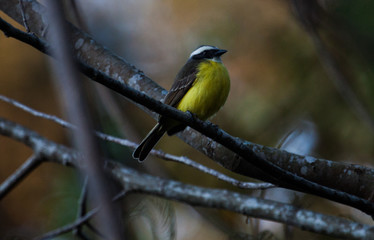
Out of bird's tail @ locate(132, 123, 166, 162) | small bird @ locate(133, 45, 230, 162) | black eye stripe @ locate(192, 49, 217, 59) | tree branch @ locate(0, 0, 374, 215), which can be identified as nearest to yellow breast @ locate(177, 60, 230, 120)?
small bird @ locate(133, 45, 230, 162)

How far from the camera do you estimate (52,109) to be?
5.29 meters

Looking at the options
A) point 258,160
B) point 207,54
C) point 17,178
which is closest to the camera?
point 258,160

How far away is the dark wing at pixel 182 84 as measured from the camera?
3783mm

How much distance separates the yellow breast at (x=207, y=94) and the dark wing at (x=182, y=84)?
1.7 inches

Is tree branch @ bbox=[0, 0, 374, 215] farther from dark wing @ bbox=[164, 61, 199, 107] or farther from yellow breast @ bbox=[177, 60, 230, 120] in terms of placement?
dark wing @ bbox=[164, 61, 199, 107]

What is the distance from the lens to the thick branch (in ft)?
8.22

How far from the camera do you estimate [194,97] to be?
381cm

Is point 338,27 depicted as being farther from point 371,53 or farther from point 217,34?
point 217,34

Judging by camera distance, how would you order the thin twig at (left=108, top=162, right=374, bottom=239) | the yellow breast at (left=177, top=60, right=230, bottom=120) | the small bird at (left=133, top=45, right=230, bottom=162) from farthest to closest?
the yellow breast at (left=177, top=60, right=230, bottom=120), the small bird at (left=133, top=45, right=230, bottom=162), the thin twig at (left=108, top=162, right=374, bottom=239)

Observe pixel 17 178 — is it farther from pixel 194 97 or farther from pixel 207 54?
pixel 207 54

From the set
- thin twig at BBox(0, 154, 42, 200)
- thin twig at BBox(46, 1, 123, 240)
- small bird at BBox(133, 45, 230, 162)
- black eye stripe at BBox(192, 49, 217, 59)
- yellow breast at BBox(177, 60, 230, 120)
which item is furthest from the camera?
black eye stripe at BBox(192, 49, 217, 59)

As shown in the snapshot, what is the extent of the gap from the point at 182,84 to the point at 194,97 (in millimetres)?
228

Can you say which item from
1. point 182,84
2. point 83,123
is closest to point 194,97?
point 182,84

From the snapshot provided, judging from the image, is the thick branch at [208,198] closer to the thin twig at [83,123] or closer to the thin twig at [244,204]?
the thin twig at [244,204]
